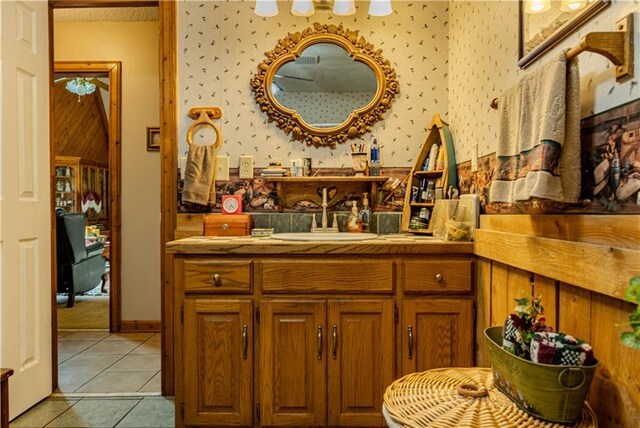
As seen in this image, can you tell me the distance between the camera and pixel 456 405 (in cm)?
108

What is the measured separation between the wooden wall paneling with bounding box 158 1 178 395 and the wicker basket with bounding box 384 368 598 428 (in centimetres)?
162

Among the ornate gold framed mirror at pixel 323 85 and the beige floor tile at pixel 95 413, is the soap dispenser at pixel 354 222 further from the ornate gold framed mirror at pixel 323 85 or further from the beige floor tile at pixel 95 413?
the beige floor tile at pixel 95 413

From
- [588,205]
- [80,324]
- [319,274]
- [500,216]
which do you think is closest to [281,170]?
[319,274]

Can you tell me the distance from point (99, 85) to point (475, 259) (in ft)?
22.1

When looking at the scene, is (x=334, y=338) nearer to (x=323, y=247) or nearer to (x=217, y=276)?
(x=323, y=247)

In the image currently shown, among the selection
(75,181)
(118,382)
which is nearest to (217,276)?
(118,382)

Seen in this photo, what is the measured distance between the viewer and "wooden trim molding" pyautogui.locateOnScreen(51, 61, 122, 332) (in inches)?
140

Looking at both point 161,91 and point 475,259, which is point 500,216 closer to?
point 475,259

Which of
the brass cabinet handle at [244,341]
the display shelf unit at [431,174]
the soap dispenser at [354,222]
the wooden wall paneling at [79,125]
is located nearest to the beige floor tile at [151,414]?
the brass cabinet handle at [244,341]

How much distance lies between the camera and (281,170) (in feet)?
7.89

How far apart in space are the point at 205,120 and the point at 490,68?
151cm

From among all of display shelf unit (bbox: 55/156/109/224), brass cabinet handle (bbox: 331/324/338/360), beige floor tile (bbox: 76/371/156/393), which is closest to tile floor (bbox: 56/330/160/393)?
beige floor tile (bbox: 76/371/156/393)

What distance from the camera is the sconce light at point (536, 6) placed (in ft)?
4.57

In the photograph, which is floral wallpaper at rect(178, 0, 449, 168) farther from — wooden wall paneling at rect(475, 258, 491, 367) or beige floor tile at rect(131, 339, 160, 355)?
beige floor tile at rect(131, 339, 160, 355)
